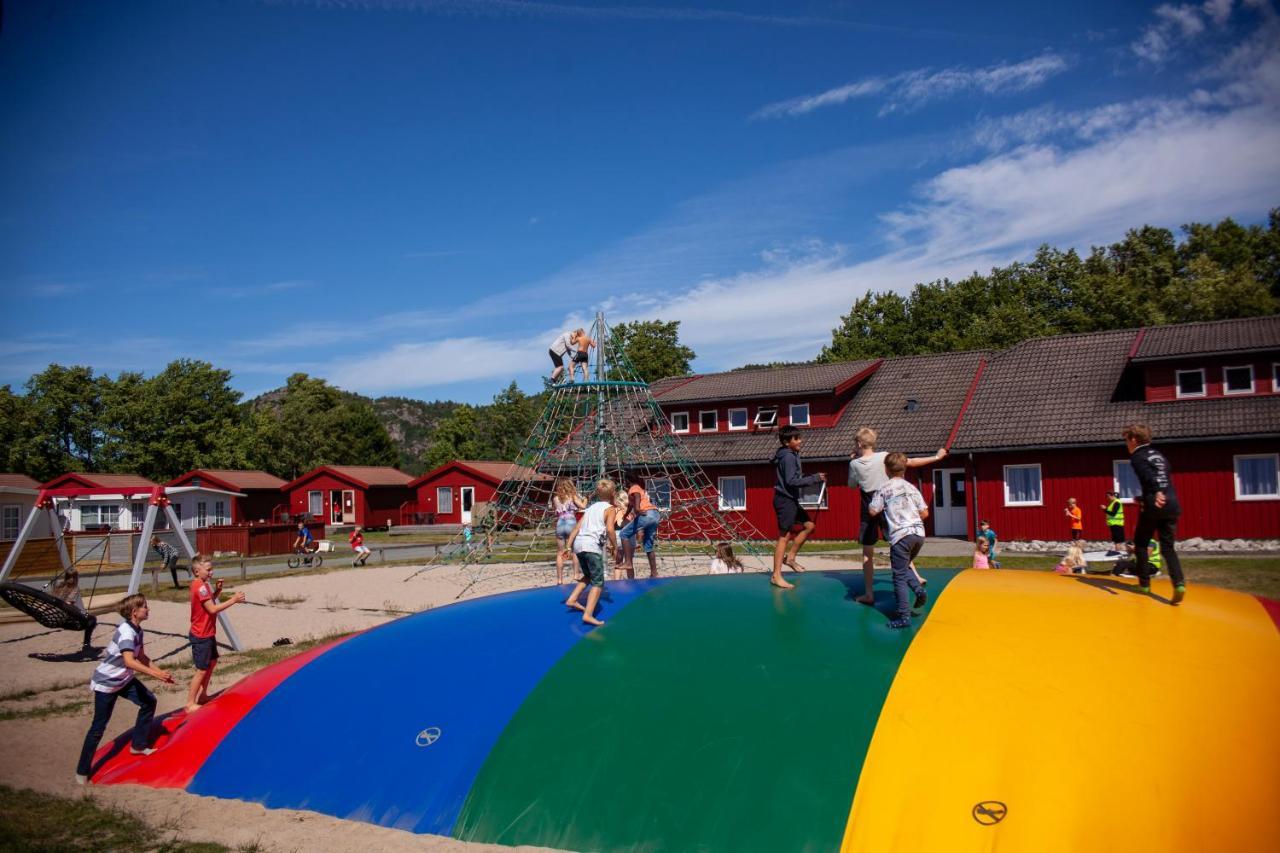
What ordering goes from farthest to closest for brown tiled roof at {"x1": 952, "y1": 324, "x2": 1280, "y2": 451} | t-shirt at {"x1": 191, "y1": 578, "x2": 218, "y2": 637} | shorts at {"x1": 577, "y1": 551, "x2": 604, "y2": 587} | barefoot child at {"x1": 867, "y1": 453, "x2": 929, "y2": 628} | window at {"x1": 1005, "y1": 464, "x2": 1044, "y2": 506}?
window at {"x1": 1005, "y1": 464, "x2": 1044, "y2": 506} < brown tiled roof at {"x1": 952, "y1": 324, "x2": 1280, "y2": 451} < t-shirt at {"x1": 191, "y1": 578, "x2": 218, "y2": 637} < shorts at {"x1": 577, "y1": 551, "x2": 604, "y2": 587} < barefoot child at {"x1": 867, "y1": 453, "x2": 929, "y2": 628}

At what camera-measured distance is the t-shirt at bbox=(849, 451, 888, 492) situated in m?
8.50

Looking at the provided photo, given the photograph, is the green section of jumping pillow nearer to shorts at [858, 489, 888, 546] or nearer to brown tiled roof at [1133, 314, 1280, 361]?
shorts at [858, 489, 888, 546]

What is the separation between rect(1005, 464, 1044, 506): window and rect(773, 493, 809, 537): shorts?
74.6 ft

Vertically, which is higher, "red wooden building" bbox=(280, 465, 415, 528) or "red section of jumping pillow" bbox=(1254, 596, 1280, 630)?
"red wooden building" bbox=(280, 465, 415, 528)

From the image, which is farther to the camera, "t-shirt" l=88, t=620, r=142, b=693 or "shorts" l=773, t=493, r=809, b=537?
"shorts" l=773, t=493, r=809, b=537

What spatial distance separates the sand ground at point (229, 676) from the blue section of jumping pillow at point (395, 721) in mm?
201

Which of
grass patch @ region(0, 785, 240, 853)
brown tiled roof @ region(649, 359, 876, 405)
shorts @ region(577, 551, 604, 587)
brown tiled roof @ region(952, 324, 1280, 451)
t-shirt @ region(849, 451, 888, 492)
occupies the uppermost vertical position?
brown tiled roof @ region(649, 359, 876, 405)

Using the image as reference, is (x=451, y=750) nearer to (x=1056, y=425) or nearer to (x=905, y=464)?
(x=905, y=464)

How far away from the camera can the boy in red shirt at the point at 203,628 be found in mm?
9789

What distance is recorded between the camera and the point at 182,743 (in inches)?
344

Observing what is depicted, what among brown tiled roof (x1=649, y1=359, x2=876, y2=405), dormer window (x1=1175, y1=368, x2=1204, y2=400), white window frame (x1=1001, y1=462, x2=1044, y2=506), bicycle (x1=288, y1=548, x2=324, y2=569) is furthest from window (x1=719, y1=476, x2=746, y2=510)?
dormer window (x1=1175, y1=368, x2=1204, y2=400)

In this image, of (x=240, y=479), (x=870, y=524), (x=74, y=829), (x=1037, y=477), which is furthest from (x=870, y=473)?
(x=240, y=479)

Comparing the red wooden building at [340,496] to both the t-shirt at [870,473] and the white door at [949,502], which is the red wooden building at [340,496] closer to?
the white door at [949,502]

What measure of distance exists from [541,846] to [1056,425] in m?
27.7
